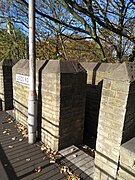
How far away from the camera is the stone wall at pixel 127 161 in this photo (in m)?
2.36

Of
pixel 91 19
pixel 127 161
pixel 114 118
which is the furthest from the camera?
pixel 91 19

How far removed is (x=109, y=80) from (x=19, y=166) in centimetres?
263

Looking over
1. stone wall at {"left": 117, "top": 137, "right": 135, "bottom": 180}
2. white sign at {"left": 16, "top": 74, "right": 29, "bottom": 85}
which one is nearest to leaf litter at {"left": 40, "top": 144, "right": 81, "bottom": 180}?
stone wall at {"left": 117, "top": 137, "right": 135, "bottom": 180}

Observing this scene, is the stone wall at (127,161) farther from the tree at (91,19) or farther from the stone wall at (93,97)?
the tree at (91,19)

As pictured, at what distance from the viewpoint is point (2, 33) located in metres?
14.4

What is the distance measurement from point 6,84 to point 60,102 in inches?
159

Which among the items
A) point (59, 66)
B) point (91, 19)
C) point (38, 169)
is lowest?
point (38, 169)

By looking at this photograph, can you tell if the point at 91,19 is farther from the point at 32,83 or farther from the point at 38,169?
the point at 38,169

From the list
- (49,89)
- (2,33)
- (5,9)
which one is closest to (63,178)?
(49,89)

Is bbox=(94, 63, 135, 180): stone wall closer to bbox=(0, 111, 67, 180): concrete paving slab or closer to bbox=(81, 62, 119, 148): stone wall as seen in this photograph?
bbox=(0, 111, 67, 180): concrete paving slab

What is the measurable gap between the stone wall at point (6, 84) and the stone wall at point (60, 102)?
278 cm

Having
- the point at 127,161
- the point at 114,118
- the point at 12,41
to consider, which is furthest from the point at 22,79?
the point at 12,41

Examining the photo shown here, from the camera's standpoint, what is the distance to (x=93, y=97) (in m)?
5.59

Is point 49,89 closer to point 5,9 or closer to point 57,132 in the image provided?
point 57,132
